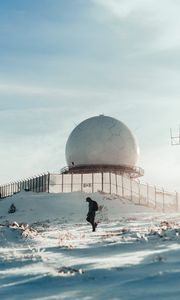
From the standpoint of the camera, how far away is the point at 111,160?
177 ft

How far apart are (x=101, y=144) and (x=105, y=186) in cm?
789

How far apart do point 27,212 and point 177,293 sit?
32425mm

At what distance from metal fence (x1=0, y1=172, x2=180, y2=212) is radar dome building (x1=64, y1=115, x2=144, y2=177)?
4730 mm

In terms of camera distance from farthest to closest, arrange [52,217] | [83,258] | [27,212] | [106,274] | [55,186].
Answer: [55,186], [27,212], [52,217], [83,258], [106,274]

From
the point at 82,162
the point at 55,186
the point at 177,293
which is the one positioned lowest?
the point at 177,293

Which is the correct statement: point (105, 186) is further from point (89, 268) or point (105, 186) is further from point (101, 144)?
point (89, 268)

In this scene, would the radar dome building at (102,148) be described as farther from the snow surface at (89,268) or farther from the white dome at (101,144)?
the snow surface at (89,268)

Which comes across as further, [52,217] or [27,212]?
[27,212]

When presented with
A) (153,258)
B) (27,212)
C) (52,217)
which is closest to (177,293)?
(153,258)

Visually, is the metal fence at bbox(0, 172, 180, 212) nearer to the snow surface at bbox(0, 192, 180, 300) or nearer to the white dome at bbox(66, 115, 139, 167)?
the white dome at bbox(66, 115, 139, 167)

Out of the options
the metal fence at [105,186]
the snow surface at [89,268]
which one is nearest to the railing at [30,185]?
the metal fence at [105,186]

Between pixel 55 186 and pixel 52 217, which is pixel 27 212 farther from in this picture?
pixel 55 186

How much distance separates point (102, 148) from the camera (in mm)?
53625

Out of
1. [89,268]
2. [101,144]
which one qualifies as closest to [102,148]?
[101,144]
